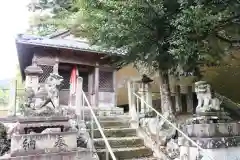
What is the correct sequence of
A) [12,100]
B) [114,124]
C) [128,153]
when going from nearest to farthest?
[128,153] → [114,124] → [12,100]

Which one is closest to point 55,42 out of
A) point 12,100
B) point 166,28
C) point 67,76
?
point 67,76

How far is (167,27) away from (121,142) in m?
3.78

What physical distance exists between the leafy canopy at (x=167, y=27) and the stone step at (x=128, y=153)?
2.82 meters

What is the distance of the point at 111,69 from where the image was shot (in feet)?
51.2

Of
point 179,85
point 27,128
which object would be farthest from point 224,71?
point 27,128

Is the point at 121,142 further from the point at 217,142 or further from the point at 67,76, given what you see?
the point at 67,76

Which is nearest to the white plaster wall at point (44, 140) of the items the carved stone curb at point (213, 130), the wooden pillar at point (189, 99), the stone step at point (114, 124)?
the stone step at point (114, 124)

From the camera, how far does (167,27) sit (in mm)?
7594

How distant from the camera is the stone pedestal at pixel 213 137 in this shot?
5.96m

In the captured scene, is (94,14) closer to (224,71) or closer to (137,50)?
(137,50)

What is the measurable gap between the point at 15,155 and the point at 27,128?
0.74 meters

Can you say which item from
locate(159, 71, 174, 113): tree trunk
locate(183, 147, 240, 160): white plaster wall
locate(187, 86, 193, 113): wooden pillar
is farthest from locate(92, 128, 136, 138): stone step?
locate(187, 86, 193, 113): wooden pillar

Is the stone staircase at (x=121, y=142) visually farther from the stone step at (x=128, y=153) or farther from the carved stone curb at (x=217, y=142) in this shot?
the carved stone curb at (x=217, y=142)

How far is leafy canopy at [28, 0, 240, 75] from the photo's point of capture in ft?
20.4
